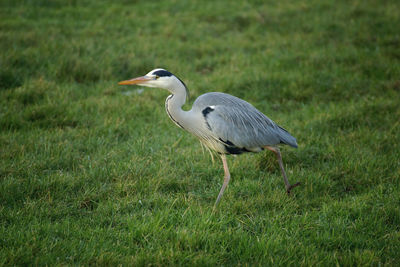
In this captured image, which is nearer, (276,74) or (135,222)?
(135,222)

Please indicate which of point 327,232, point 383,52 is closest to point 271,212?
point 327,232

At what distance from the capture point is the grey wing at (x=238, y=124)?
4246mm

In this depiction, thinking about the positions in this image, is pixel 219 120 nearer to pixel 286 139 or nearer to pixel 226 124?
pixel 226 124

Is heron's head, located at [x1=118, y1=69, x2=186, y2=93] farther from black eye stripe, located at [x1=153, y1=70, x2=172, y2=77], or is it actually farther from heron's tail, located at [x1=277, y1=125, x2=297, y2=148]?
heron's tail, located at [x1=277, y1=125, x2=297, y2=148]

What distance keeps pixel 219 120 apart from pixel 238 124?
239 mm

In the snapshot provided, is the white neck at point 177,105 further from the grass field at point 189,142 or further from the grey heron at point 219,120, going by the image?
the grass field at point 189,142

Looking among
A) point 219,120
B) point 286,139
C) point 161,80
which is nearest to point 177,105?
point 161,80

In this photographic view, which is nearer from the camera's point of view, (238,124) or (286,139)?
(238,124)

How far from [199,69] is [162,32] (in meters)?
1.91

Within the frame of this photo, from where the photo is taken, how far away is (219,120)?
13.9ft

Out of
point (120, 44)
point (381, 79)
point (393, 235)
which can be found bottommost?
point (393, 235)

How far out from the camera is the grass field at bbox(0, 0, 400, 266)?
3.44 m

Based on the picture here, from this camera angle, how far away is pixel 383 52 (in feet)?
26.6

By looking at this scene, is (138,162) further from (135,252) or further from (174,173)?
(135,252)
